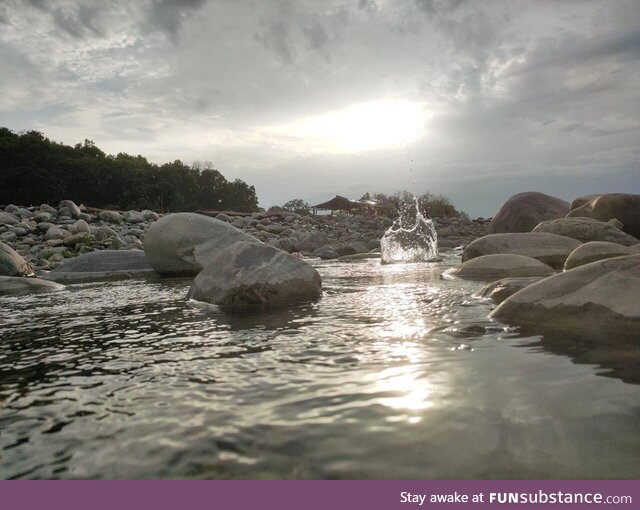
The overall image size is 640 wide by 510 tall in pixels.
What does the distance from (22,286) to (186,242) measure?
137 inches

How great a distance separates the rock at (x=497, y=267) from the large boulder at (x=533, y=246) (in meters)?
1.58

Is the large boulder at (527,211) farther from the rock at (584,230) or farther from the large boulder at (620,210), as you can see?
the rock at (584,230)

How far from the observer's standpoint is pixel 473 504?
1.52 m

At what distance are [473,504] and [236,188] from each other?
215 ft

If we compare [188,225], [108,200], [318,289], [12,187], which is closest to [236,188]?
[108,200]

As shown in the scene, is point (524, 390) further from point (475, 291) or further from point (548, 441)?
point (475, 291)

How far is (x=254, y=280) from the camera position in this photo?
5.71 meters

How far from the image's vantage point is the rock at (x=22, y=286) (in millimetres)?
8164

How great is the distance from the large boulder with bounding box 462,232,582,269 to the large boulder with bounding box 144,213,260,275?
519 centimetres

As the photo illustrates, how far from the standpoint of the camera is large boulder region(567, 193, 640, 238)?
14391mm

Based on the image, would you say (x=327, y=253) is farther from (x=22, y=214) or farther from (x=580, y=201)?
(x=22, y=214)

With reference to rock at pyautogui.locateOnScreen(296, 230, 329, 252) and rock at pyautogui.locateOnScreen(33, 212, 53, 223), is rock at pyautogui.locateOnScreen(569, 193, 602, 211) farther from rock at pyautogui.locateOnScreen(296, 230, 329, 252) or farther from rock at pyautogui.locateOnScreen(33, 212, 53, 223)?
rock at pyautogui.locateOnScreen(33, 212, 53, 223)

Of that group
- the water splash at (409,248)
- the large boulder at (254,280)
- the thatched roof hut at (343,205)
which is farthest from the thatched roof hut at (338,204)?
the large boulder at (254,280)

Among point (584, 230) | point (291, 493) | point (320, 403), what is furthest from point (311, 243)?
point (291, 493)
